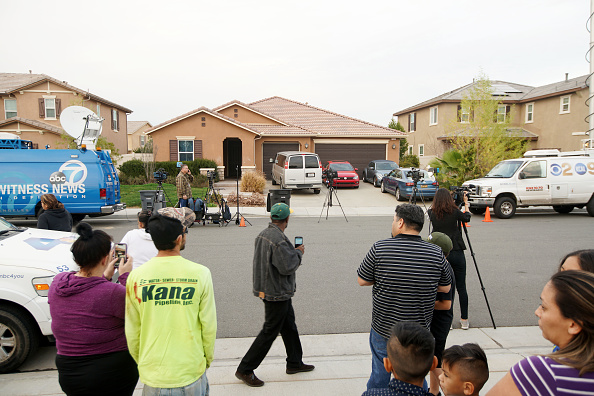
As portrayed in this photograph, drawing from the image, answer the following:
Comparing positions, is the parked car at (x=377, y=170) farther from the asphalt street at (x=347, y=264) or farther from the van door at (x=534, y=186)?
the asphalt street at (x=347, y=264)

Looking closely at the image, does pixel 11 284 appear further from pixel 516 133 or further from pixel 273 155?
→ pixel 516 133

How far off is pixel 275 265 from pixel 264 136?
957 inches

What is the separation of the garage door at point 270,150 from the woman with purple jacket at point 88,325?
25.7 metres

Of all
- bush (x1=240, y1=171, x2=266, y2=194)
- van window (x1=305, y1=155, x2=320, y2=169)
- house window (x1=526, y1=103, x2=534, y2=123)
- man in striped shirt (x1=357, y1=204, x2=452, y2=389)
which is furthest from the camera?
house window (x1=526, y1=103, x2=534, y2=123)

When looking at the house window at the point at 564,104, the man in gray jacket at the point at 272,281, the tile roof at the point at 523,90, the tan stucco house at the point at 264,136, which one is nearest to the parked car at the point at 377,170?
the tan stucco house at the point at 264,136

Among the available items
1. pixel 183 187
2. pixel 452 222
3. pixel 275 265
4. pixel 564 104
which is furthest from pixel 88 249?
pixel 564 104

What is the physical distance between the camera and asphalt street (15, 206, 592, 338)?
5.71 metres

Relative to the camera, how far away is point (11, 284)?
4098 millimetres

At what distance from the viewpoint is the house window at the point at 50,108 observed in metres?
28.8

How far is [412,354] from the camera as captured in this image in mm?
2145

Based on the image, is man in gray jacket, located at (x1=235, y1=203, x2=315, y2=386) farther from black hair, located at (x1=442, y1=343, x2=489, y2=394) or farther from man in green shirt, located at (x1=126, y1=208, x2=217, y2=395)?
black hair, located at (x1=442, y1=343, x2=489, y2=394)

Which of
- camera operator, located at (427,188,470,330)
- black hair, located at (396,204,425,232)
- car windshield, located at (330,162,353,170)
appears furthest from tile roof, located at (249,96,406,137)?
black hair, located at (396,204,425,232)

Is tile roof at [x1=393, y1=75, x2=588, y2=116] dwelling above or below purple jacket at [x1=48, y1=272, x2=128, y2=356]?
Result: above

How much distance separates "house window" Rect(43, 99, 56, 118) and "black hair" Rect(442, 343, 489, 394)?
32.6 metres
